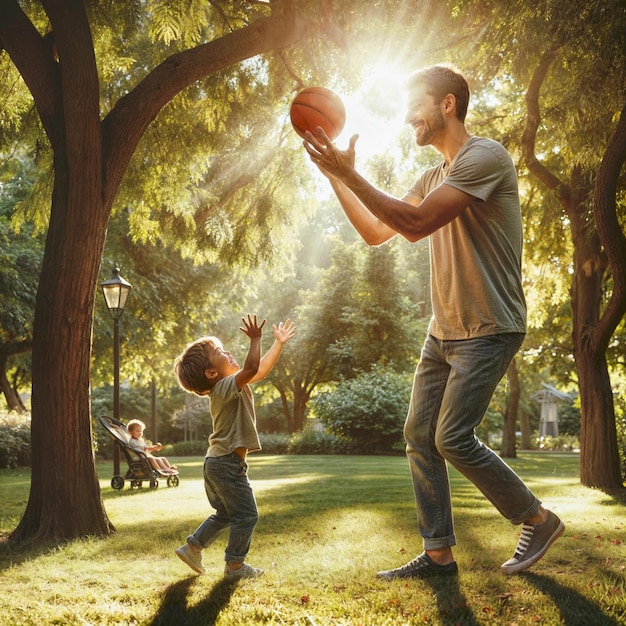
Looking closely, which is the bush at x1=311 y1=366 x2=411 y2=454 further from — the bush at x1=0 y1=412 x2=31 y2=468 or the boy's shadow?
the boy's shadow

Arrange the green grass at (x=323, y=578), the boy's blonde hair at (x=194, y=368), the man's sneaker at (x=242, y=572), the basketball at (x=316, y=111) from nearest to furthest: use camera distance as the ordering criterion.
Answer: the green grass at (x=323, y=578)
the man's sneaker at (x=242, y=572)
the boy's blonde hair at (x=194, y=368)
the basketball at (x=316, y=111)

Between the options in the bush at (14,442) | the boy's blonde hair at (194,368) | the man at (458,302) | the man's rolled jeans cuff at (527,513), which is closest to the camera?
the man at (458,302)

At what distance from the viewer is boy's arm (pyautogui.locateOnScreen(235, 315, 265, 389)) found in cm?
377

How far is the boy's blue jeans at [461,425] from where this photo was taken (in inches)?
124

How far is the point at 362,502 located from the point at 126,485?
19.7 ft

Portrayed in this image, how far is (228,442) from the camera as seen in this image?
396cm

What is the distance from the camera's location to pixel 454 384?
318 centimetres

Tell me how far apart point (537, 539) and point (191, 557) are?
6.02 feet

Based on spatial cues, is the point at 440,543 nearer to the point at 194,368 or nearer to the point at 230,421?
the point at 230,421

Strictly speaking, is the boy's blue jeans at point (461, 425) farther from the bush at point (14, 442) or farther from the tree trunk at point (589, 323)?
the bush at point (14, 442)

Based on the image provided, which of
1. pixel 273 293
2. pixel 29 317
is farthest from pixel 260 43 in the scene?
pixel 273 293

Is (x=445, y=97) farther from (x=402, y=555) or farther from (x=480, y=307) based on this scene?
(x=402, y=555)

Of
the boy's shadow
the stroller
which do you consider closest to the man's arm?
the boy's shadow

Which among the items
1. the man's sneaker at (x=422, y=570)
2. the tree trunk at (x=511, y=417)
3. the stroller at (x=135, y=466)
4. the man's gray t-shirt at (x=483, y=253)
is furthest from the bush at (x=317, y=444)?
the man's gray t-shirt at (x=483, y=253)
